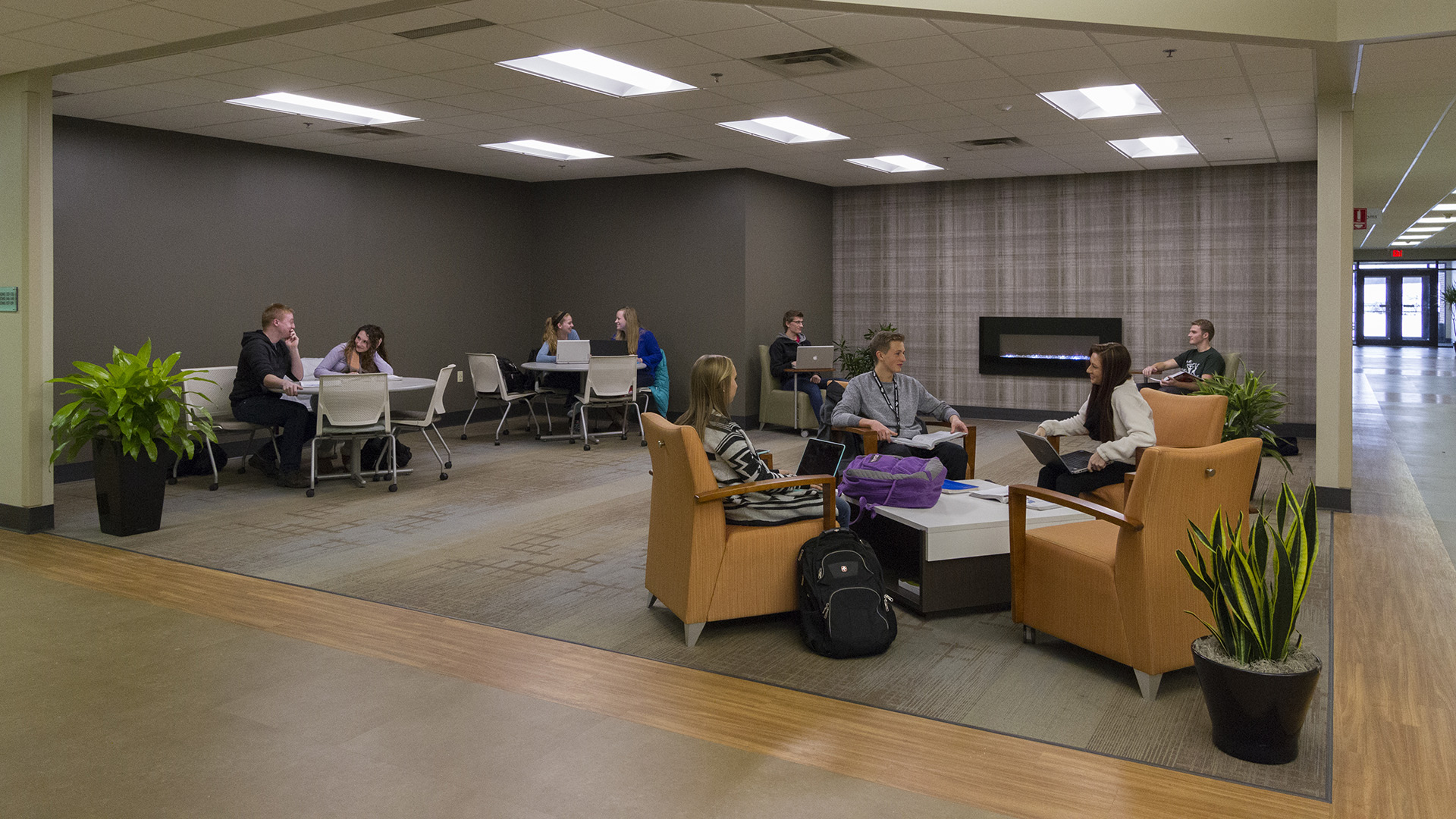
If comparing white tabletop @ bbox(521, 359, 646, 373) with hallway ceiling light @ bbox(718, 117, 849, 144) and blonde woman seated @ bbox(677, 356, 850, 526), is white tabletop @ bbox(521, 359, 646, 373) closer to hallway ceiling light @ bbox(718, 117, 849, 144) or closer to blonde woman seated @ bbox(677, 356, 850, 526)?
hallway ceiling light @ bbox(718, 117, 849, 144)

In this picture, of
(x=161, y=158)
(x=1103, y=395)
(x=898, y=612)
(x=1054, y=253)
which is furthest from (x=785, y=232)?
(x=898, y=612)

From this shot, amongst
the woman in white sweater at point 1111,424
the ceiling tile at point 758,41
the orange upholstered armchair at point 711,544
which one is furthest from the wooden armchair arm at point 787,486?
the ceiling tile at point 758,41

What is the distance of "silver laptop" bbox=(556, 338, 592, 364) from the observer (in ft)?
35.6

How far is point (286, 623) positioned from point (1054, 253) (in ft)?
33.1

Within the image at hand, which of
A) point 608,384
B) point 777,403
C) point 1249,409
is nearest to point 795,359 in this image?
point 777,403

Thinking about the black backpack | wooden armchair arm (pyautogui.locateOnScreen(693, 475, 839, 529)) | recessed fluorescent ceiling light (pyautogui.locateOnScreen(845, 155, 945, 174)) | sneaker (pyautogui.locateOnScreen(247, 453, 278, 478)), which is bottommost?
the black backpack

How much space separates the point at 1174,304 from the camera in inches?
460

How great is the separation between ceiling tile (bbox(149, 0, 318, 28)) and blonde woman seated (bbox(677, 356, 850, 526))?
2.78 m

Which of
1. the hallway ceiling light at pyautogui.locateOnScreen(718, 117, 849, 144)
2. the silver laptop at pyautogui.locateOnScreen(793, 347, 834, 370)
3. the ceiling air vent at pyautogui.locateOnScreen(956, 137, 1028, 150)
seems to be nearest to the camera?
the hallway ceiling light at pyautogui.locateOnScreen(718, 117, 849, 144)

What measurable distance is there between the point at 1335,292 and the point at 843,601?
4.68 m

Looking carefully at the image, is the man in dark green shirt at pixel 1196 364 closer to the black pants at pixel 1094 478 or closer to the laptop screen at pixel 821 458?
the black pants at pixel 1094 478

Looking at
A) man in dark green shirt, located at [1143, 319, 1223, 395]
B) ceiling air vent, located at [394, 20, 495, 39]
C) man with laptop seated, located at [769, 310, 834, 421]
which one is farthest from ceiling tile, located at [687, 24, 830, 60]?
man with laptop seated, located at [769, 310, 834, 421]

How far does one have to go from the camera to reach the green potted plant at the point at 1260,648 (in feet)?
9.92

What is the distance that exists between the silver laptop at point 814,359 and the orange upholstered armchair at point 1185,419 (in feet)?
17.5
